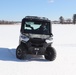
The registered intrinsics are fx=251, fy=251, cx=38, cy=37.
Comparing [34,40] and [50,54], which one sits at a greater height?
[34,40]

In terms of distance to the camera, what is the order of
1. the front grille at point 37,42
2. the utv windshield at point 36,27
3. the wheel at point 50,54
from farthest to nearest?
the utv windshield at point 36,27 → the wheel at point 50,54 → the front grille at point 37,42

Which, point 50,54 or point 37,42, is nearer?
point 37,42

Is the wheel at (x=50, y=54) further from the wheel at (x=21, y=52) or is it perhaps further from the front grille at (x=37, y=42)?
the wheel at (x=21, y=52)

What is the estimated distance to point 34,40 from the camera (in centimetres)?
1055

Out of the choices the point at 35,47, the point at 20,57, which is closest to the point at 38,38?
the point at 35,47

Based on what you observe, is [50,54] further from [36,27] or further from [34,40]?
[36,27]

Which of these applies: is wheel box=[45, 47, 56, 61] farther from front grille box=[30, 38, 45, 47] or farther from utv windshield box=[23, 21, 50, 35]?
utv windshield box=[23, 21, 50, 35]

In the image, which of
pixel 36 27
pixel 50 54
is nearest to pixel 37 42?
pixel 50 54

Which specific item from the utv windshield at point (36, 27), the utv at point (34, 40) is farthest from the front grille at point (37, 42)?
the utv windshield at point (36, 27)

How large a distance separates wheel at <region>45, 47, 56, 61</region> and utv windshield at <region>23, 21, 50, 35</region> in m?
0.83

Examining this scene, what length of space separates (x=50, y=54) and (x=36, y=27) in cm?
154

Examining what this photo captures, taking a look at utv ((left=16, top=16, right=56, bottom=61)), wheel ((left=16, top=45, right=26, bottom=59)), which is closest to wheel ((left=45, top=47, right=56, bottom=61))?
utv ((left=16, top=16, right=56, bottom=61))

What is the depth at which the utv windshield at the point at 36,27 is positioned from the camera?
11334mm

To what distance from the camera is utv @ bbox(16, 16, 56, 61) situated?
10578 millimetres
